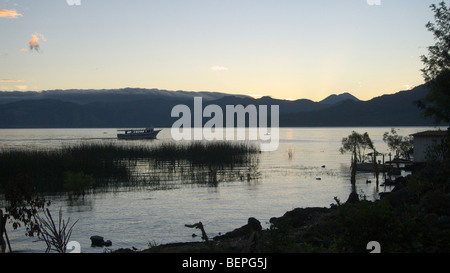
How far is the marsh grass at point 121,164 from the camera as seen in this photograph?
29.9 m

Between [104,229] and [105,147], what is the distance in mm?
25649

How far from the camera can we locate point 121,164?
3866 cm

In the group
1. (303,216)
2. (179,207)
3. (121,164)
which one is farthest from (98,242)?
(121,164)

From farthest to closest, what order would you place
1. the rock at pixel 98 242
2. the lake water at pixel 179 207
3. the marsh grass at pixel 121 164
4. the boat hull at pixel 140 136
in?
1. the boat hull at pixel 140 136
2. the marsh grass at pixel 121 164
3. the lake water at pixel 179 207
4. the rock at pixel 98 242

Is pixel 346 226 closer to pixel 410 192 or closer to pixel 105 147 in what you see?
pixel 410 192

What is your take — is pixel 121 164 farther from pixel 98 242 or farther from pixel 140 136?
pixel 140 136

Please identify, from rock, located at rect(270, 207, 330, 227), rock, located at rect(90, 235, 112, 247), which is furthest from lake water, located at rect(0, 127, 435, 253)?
rock, located at rect(270, 207, 330, 227)

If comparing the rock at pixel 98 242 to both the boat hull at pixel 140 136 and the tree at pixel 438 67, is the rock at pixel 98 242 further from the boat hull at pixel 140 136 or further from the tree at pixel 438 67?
the boat hull at pixel 140 136

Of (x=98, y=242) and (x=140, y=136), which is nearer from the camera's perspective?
(x=98, y=242)

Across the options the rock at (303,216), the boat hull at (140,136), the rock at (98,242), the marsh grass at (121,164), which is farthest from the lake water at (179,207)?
the boat hull at (140,136)

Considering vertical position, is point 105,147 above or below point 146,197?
above

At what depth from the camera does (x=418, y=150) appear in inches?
1457

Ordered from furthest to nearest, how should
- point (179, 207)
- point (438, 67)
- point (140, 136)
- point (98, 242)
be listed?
point (140, 136) → point (438, 67) → point (179, 207) → point (98, 242)
